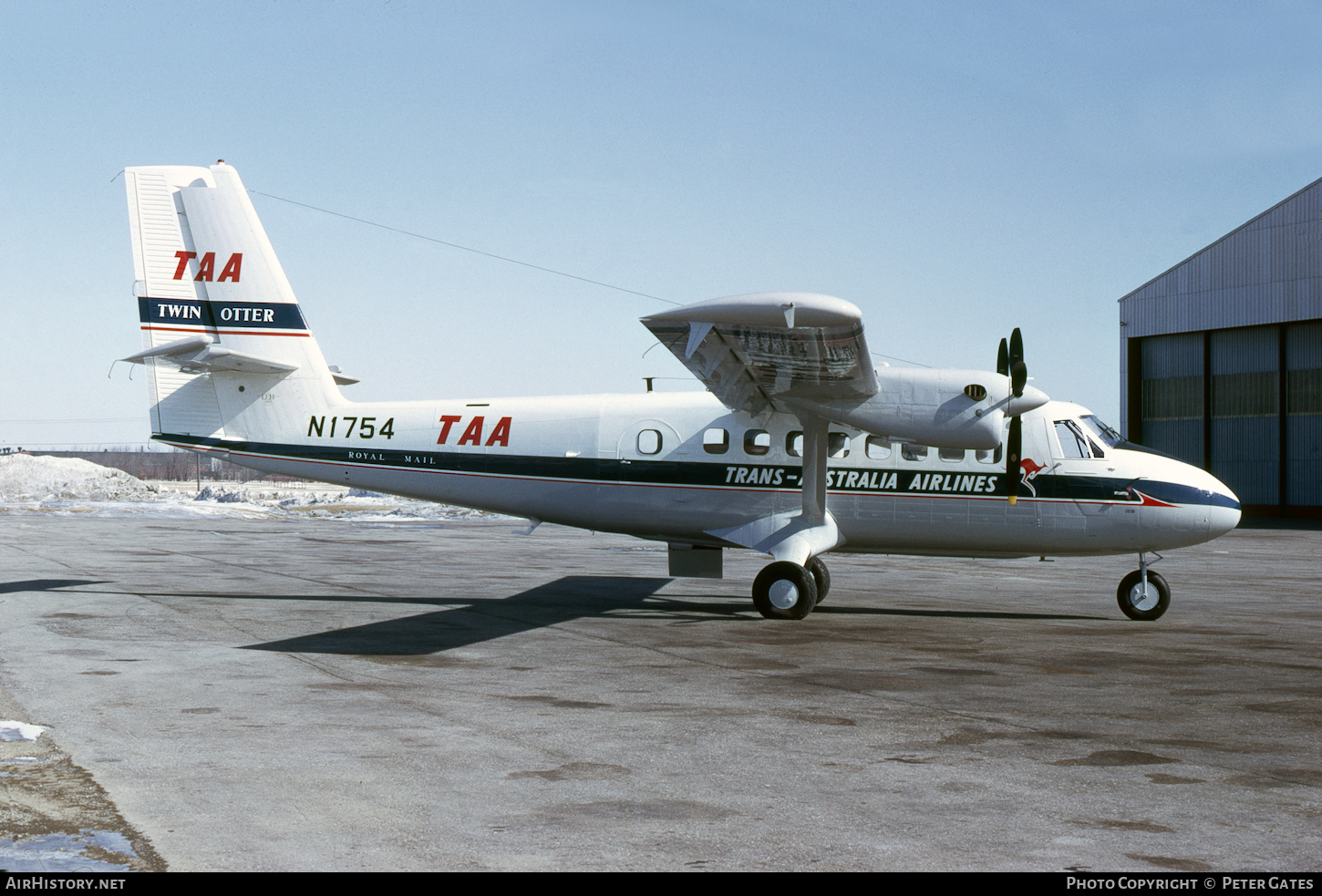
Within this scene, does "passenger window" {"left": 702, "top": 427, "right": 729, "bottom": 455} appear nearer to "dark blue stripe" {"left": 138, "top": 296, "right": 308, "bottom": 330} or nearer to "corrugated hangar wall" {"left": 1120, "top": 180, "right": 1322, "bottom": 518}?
"dark blue stripe" {"left": 138, "top": 296, "right": 308, "bottom": 330}

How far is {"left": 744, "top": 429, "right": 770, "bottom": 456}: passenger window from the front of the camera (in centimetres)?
1596

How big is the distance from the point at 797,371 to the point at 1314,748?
7.58 metres

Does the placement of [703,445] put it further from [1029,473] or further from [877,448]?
[1029,473]

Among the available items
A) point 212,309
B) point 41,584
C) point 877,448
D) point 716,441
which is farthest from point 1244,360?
point 41,584

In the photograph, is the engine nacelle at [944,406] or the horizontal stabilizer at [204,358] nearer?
the engine nacelle at [944,406]

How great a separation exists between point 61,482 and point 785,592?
222 ft

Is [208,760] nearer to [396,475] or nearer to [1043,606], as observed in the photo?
[396,475]

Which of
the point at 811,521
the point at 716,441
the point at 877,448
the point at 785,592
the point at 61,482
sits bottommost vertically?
the point at 785,592

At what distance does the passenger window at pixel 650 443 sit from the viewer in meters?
16.3

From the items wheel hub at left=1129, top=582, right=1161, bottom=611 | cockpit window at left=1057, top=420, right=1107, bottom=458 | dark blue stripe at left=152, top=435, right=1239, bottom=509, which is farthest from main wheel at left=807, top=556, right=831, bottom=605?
wheel hub at left=1129, top=582, right=1161, bottom=611

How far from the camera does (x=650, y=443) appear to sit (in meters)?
16.4

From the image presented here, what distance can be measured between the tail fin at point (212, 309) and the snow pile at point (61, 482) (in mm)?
56281

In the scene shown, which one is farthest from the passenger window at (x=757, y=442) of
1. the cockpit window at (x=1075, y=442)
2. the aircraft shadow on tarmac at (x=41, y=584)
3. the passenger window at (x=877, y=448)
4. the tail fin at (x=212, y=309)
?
the aircraft shadow on tarmac at (x=41, y=584)

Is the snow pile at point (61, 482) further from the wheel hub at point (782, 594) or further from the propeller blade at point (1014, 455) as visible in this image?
the propeller blade at point (1014, 455)
